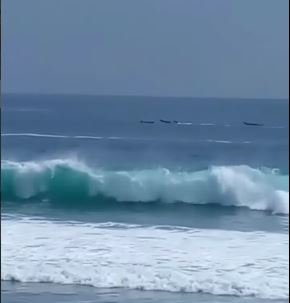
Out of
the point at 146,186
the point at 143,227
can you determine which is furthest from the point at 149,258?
the point at 146,186

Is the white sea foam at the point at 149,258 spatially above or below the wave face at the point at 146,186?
below

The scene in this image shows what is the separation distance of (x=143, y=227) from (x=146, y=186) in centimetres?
493

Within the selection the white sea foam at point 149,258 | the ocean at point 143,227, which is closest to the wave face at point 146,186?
the ocean at point 143,227

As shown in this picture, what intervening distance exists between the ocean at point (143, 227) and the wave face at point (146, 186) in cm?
2

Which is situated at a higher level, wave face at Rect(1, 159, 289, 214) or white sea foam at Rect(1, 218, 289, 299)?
wave face at Rect(1, 159, 289, 214)

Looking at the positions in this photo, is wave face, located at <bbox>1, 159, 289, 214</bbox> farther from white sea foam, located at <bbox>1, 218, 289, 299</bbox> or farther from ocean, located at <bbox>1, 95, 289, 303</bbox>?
white sea foam, located at <bbox>1, 218, 289, 299</bbox>

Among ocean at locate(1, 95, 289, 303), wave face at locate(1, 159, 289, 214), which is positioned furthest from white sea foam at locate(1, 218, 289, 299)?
wave face at locate(1, 159, 289, 214)

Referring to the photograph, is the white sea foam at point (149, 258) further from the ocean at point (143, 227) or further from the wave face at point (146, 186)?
the wave face at point (146, 186)

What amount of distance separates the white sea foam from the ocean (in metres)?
0.01

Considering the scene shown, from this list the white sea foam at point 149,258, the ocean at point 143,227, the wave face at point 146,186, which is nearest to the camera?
the ocean at point 143,227

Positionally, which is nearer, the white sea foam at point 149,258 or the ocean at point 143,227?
the ocean at point 143,227

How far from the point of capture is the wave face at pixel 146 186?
15508mm

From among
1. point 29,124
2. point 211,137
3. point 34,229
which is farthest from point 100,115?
point 34,229

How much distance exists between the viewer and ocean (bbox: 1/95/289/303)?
25.0 ft
